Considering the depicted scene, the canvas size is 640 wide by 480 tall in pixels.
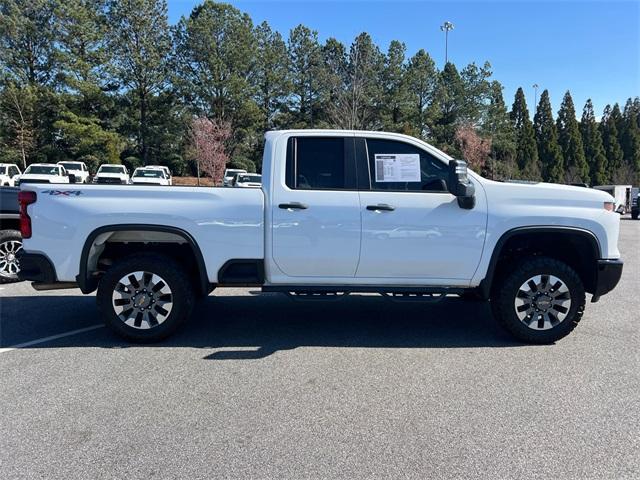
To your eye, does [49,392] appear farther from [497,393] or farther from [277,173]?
[497,393]

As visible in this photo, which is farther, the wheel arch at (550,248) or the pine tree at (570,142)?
the pine tree at (570,142)

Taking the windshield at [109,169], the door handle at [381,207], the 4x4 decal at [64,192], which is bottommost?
the door handle at [381,207]

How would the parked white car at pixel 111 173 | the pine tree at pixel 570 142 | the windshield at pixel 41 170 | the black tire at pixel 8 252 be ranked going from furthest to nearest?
the pine tree at pixel 570 142
the parked white car at pixel 111 173
the windshield at pixel 41 170
the black tire at pixel 8 252

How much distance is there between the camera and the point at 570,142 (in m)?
63.8

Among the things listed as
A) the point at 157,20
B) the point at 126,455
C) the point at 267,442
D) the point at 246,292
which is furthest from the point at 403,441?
the point at 157,20

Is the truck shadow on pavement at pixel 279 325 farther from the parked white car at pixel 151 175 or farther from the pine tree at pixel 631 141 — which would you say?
the pine tree at pixel 631 141

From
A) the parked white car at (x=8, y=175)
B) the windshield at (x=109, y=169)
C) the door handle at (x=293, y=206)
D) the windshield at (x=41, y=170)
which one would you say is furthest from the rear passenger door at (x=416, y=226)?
the windshield at (x=109, y=169)

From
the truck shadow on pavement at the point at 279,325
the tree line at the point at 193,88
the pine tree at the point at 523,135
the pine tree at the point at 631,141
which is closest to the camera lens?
the truck shadow on pavement at the point at 279,325

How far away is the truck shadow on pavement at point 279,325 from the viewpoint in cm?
500

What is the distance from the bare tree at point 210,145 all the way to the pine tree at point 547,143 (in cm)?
4092

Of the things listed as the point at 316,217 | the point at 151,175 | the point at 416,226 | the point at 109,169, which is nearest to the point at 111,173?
the point at 109,169

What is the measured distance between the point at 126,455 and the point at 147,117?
1975 inches

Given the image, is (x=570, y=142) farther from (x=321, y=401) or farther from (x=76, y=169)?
(x=321, y=401)

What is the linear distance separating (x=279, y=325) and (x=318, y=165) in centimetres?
192
